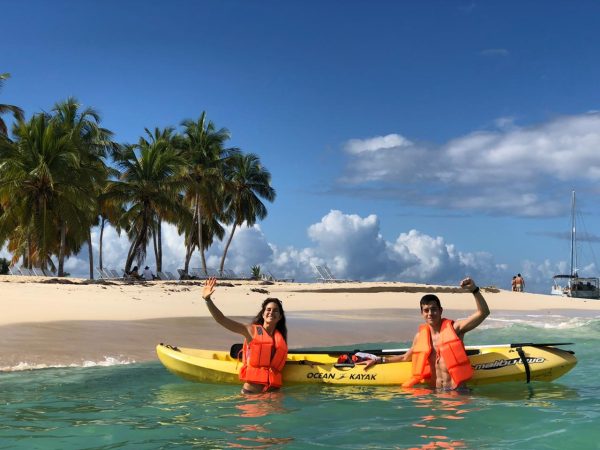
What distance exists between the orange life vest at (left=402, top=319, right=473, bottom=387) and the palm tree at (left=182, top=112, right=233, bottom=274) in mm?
Answer: 35694

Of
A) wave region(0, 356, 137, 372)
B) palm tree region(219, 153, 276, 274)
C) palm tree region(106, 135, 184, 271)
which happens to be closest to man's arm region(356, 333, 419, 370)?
wave region(0, 356, 137, 372)

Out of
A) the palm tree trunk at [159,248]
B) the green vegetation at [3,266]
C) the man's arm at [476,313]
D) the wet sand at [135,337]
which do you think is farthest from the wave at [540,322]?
the green vegetation at [3,266]

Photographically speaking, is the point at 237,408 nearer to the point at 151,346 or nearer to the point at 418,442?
the point at 418,442

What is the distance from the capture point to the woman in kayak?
6.90 meters

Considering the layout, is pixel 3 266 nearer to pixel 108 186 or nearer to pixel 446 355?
pixel 108 186

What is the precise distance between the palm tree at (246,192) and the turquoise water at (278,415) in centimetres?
4011

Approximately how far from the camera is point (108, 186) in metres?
37.9

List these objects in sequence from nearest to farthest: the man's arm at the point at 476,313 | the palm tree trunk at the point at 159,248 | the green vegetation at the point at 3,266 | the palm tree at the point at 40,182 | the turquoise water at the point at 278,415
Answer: the turquoise water at the point at 278,415
the man's arm at the point at 476,313
the palm tree at the point at 40,182
the palm tree trunk at the point at 159,248
the green vegetation at the point at 3,266

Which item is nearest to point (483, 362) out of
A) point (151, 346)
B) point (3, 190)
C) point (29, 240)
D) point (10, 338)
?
point (151, 346)

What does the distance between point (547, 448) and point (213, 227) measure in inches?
1749

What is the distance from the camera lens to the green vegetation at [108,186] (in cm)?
2992

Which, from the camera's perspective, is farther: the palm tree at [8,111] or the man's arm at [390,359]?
the palm tree at [8,111]

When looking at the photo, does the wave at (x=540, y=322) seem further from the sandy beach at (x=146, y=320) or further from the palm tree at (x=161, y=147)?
the palm tree at (x=161, y=147)

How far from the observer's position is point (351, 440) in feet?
17.3
